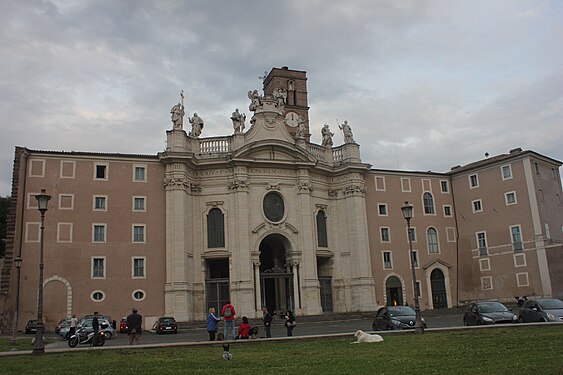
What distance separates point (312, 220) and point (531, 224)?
733 inches

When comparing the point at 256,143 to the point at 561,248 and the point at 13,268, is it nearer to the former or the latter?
the point at 13,268

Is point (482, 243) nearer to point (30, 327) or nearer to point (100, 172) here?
point (100, 172)

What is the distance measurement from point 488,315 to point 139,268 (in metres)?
26.8

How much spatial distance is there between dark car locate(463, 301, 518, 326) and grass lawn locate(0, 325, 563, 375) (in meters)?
4.36

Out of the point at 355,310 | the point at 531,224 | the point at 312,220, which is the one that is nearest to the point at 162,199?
the point at 312,220

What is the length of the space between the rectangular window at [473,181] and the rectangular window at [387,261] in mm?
10698

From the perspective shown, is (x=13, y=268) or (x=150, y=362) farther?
(x=13, y=268)

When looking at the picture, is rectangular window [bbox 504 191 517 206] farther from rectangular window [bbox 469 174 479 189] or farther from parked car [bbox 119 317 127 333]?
parked car [bbox 119 317 127 333]

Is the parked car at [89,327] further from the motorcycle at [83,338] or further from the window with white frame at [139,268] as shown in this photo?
the window with white frame at [139,268]

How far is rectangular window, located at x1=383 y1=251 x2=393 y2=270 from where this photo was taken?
52438 millimetres

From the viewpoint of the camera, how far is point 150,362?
16.4 m

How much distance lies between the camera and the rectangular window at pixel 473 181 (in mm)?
54713

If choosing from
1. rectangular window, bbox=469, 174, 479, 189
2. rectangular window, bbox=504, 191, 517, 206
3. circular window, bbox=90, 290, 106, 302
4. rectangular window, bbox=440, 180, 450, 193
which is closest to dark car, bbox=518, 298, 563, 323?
rectangular window, bbox=504, 191, 517, 206

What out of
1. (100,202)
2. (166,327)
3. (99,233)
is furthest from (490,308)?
(100,202)
